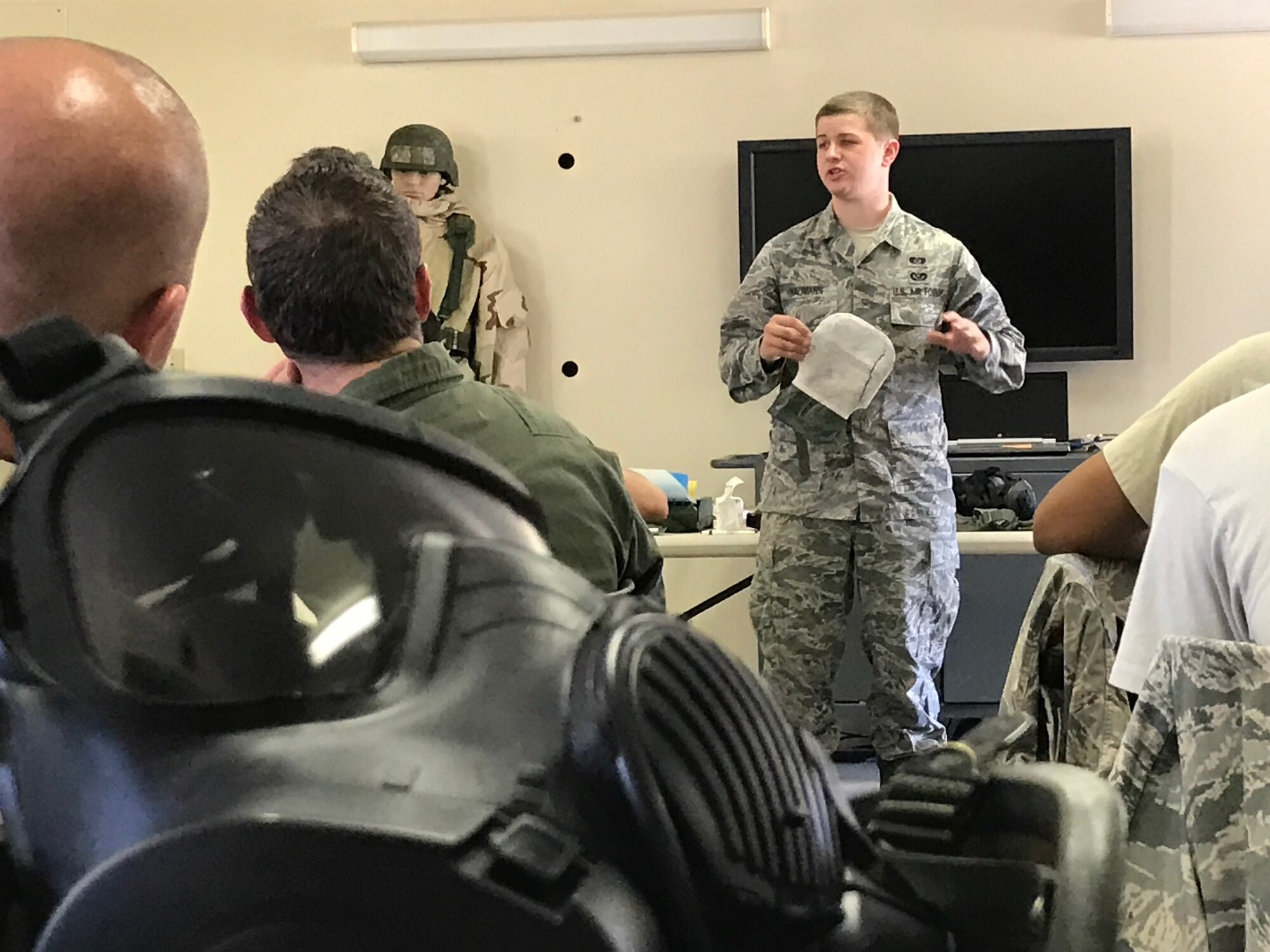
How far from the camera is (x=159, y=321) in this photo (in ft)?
2.07

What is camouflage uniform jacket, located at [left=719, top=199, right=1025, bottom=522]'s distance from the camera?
269cm

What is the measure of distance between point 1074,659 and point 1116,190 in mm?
Answer: 2822

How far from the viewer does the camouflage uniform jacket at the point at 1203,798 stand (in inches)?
33.0

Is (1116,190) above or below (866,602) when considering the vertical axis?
above

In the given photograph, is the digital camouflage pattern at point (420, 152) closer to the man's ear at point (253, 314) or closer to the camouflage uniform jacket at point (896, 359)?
the camouflage uniform jacket at point (896, 359)

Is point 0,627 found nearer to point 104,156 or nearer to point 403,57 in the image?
point 104,156

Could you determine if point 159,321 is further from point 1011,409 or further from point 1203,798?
point 1011,409

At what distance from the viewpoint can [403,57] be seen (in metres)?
4.03

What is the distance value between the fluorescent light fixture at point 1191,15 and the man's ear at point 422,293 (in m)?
3.31

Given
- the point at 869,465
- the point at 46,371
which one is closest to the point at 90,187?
the point at 46,371

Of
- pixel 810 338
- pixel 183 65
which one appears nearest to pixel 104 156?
pixel 810 338

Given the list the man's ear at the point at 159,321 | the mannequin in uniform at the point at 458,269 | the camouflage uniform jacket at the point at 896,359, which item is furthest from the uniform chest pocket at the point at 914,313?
the man's ear at the point at 159,321

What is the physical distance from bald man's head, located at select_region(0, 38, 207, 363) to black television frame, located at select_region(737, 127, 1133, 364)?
10.9 ft

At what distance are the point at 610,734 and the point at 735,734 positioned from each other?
1.3 inches
